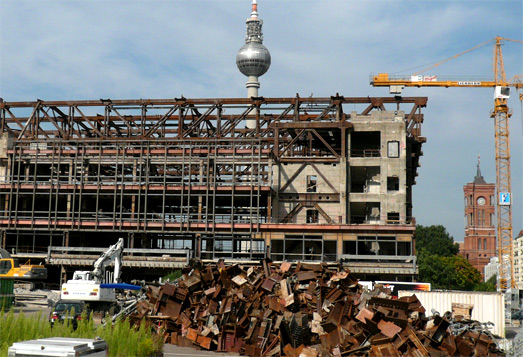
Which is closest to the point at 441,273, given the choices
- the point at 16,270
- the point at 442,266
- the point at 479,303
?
the point at 442,266

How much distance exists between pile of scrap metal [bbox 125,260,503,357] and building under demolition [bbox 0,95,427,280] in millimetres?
33506

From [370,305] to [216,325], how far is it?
22.1 ft

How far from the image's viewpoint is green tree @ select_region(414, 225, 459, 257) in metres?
156

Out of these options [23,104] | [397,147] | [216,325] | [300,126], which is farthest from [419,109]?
[216,325]

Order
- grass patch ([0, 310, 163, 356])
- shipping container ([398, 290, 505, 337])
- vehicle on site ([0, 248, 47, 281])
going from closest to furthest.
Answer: grass patch ([0, 310, 163, 356]) < shipping container ([398, 290, 505, 337]) < vehicle on site ([0, 248, 47, 281])

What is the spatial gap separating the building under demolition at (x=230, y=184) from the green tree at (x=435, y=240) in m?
81.6

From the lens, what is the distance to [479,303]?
132ft

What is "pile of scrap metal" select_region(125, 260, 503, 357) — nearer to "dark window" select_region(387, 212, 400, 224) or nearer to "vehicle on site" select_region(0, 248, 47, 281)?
"vehicle on site" select_region(0, 248, 47, 281)

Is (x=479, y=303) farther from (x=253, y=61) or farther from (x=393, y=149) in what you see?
(x=253, y=61)

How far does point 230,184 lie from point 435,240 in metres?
100

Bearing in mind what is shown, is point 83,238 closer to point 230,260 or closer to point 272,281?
point 230,260

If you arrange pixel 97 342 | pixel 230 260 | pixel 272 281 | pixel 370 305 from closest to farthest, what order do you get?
pixel 97 342 → pixel 370 305 → pixel 272 281 → pixel 230 260

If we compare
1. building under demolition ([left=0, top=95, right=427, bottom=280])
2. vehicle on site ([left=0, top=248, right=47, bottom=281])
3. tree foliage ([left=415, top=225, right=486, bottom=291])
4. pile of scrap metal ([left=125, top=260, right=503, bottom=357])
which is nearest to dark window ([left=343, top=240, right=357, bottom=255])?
building under demolition ([left=0, top=95, right=427, bottom=280])

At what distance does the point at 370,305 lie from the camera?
2688 centimetres
